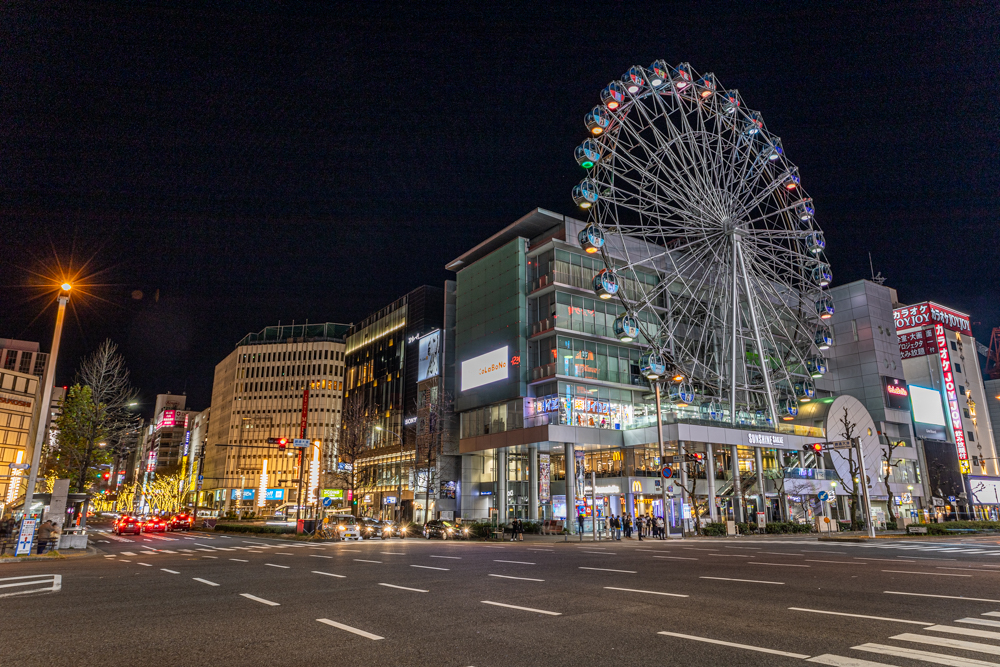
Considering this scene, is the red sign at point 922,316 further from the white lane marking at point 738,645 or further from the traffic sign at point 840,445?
the white lane marking at point 738,645

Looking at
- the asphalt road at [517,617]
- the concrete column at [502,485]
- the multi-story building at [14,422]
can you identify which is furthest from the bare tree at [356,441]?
the asphalt road at [517,617]

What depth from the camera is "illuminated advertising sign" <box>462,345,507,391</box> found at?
61281 millimetres

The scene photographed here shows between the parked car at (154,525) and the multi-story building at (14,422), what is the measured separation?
20.2 m

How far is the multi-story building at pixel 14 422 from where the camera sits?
73750mm

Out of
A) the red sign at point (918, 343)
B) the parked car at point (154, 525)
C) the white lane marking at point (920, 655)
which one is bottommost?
the parked car at point (154, 525)

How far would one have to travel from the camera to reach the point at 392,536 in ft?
168

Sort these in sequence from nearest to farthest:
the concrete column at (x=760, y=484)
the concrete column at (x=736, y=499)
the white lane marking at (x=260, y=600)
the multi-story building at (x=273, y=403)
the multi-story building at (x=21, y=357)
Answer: the white lane marking at (x=260, y=600) < the concrete column at (x=736, y=499) < the concrete column at (x=760, y=484) < the multi-story building at (x=21, y=357) < the multi-story building at (x=273, y=403)

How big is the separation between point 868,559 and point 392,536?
38774mm

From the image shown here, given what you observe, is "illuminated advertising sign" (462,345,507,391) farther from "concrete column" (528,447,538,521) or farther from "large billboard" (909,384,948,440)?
"large billboard" (909,384,948,440)

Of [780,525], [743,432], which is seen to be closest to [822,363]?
[743,432]

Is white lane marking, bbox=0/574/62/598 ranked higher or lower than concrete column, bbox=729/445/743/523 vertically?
lower

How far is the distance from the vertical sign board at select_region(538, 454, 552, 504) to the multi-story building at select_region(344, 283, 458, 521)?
1263 cm

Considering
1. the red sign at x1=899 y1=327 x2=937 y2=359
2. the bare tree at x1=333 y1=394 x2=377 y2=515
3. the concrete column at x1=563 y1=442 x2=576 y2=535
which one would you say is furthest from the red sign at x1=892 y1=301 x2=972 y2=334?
the bare tree at x1=333 y1=394 x2=377 y2=515

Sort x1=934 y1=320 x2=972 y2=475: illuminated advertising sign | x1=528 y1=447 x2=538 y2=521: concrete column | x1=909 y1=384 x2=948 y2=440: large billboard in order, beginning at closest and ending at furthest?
1. x1=528 y1=447 x2=538 y2=521: concrete column
2. x1=909 y1=384 x2=948 y2=440: large billboard
3. x1=934 y1=320 x2=972 y2=475: illuminated advertising sign
